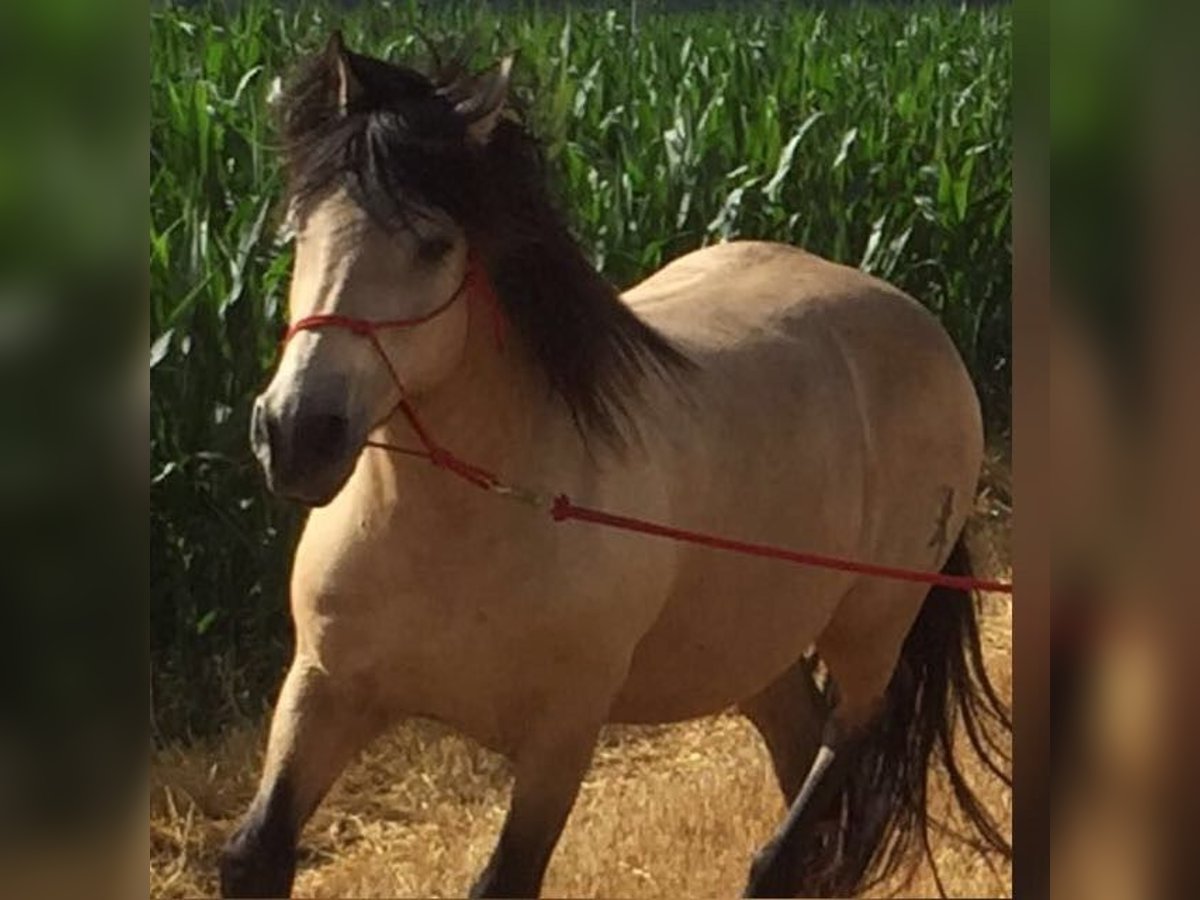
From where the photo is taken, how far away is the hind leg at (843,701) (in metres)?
1.95

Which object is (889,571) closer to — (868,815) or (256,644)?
(868,815)

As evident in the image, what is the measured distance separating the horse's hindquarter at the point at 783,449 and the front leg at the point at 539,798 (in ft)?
0.29

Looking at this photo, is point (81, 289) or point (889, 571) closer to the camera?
point (81, 289)

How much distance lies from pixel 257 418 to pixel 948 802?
0.86m

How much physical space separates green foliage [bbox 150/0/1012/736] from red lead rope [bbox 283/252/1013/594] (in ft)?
0.65

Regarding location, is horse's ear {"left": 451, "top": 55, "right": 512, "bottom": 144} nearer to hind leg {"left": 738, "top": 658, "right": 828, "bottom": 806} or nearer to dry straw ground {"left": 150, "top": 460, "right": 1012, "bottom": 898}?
dry straw ground {"left": 150, "top": 460, "right": 1012, "bottom": 898}

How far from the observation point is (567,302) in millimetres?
1683

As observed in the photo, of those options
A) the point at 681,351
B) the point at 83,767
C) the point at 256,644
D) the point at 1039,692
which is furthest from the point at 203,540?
the point at 1039,692

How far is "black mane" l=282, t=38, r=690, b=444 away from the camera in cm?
156

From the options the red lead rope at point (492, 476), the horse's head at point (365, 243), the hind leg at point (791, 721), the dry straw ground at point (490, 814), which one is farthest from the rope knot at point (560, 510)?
the hind leg at point (791, 721)

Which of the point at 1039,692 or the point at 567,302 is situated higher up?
the point at 567,302

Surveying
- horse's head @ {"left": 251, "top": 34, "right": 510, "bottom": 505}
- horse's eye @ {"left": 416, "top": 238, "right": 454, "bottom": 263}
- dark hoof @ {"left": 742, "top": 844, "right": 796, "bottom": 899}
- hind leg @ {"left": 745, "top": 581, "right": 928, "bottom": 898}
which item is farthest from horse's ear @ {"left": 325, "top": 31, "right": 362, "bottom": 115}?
dark hoof @ {"left": 742, "top": 844, "right": 796, "bottom": 899}

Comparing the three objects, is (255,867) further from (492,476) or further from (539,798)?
(492,476)

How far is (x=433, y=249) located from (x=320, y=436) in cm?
18
